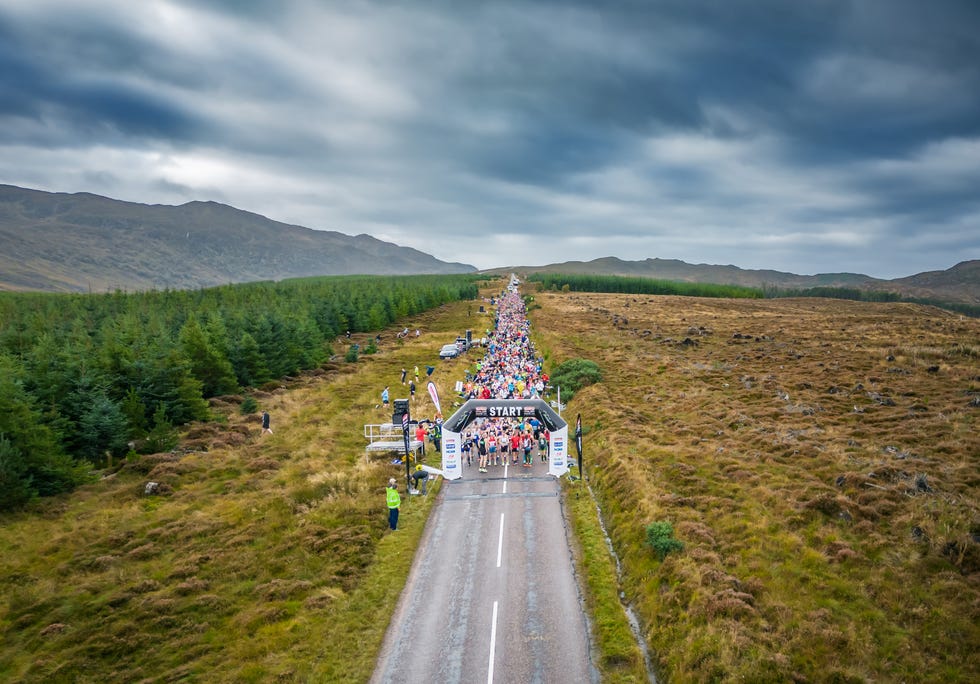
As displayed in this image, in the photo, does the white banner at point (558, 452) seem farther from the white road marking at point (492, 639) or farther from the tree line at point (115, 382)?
the tree line at point (115, 382)

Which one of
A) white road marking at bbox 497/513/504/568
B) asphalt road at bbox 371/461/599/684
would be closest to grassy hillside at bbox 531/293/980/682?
asphalt road at bbox 371/461/599/684

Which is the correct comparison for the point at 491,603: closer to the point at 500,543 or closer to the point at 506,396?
the point at 500,543

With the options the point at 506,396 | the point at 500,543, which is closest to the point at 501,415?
the point at 500,543

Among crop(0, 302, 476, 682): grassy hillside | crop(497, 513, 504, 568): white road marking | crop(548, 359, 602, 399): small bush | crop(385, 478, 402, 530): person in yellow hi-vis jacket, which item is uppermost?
crop(548, 359, 602, 399): small bush

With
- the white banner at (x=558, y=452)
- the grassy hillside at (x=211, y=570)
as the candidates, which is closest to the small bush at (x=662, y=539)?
the white banner at (x=558, y=452)

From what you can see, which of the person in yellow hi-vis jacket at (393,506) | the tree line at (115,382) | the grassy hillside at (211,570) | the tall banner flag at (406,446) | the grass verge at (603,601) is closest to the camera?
the grass verge at (603,601)

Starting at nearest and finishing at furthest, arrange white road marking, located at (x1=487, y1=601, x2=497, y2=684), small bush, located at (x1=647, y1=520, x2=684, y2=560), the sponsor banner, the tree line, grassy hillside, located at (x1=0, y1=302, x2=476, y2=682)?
white road marking, located at (x1=487, y1=601, x2=497, y2=684) < grassy hillside, located at (x1=0, y1=302, x2=476, y2=682) < small bush, located at (x1=647, y1=520, x2=684, y2=560) < the tree line < the sponsor banner

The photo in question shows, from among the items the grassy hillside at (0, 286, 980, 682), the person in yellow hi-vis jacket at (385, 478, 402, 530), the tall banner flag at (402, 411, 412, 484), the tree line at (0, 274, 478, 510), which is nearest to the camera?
the grassy hillside at (0, 286, 980, 682)

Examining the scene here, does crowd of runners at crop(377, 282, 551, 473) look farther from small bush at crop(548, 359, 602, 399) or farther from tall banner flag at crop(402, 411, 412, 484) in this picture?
tall banner flag at crop(402, 411, 412, 484)
